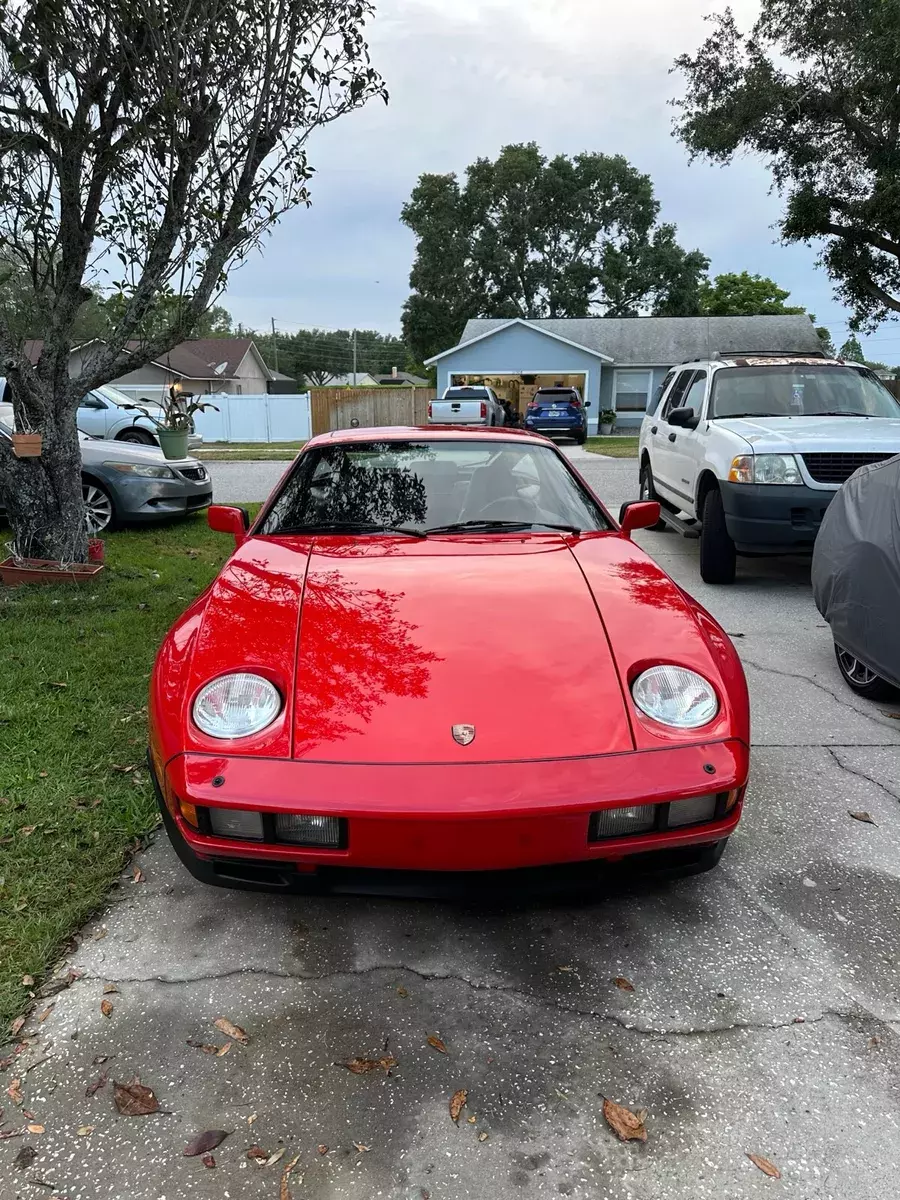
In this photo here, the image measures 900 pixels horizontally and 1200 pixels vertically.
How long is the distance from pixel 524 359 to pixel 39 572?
98.3 feet

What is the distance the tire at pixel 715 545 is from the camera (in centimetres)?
646

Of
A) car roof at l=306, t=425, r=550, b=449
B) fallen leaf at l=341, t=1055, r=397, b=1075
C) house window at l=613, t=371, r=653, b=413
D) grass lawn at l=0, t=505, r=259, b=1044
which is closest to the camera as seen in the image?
fallen leaf at l=341, t=1055, r=397, b=1075

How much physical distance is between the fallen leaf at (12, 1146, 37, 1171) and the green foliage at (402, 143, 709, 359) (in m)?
52.5

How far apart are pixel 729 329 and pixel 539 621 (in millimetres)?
36831

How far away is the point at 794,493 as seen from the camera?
19.2 ft

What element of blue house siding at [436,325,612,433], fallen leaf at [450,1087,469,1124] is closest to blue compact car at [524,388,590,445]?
blue house siding at [436,325,612,433]

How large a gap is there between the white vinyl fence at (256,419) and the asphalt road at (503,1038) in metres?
28.1

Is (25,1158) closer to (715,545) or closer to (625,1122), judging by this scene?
(625,1122)

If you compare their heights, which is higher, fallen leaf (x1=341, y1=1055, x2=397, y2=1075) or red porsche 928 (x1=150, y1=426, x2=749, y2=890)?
red porsche 928 (x1=150, y1=426, x2=749, y2=890)

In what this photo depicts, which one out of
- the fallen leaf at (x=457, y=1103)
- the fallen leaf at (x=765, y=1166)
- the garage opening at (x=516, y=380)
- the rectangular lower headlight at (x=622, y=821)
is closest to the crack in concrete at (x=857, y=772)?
the rectangular lower headlight at (x=622, y=821)

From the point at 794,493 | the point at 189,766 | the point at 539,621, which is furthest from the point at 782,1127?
the point at 794,493

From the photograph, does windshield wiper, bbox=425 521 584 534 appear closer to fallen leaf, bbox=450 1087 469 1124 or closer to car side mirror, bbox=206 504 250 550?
car side mirror, bbox=206 504 250 550

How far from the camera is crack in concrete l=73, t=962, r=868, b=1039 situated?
202cm

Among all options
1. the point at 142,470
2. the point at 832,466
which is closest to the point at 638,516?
the point at 832,466
